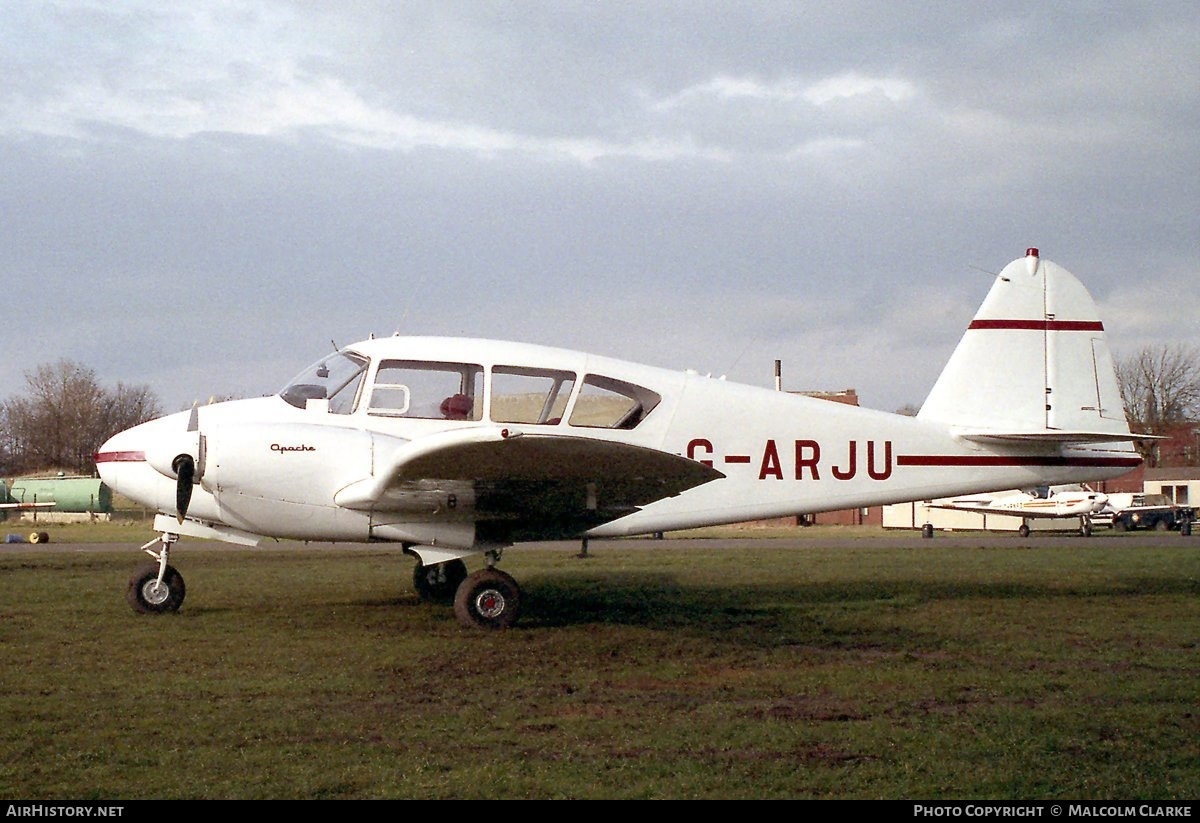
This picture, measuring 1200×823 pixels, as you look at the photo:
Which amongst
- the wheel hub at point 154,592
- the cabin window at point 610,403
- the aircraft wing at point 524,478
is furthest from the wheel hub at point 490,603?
the wheel hub at point 154,592

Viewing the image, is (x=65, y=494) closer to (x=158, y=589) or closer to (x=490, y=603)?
(x=158, y=589)

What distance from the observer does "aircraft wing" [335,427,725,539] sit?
7.62 metres

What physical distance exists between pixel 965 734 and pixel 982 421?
6.36m

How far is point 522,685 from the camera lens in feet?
21.2

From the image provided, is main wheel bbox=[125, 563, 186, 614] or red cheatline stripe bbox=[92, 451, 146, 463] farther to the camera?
main wheel bbox=[125, 563, 186, 614]

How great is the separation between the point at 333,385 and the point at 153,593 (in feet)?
8.41

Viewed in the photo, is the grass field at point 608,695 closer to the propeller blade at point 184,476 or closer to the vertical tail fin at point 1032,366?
the propeller blade at point 184,476

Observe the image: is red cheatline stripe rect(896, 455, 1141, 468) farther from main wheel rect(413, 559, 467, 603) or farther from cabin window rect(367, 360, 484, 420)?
main wheel rect(413, 559, 467, 603)

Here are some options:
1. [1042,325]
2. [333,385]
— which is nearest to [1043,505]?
[1042,325]

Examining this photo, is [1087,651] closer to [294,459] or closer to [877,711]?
[877,711]

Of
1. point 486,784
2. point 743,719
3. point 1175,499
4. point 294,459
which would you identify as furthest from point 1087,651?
point 1175,499

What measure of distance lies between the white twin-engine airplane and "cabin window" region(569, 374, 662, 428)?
2 cm

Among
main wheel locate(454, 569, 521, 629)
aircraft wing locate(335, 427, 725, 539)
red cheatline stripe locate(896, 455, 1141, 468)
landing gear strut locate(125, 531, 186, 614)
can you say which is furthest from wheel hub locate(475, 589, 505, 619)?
red cheatline stripe locate(896, 455, 1141, 468)

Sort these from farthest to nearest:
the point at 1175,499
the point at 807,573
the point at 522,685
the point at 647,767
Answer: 1. the point at 1175,499
2. the point at 807,573
3. the point at 522,685
4. the point at 647,767
